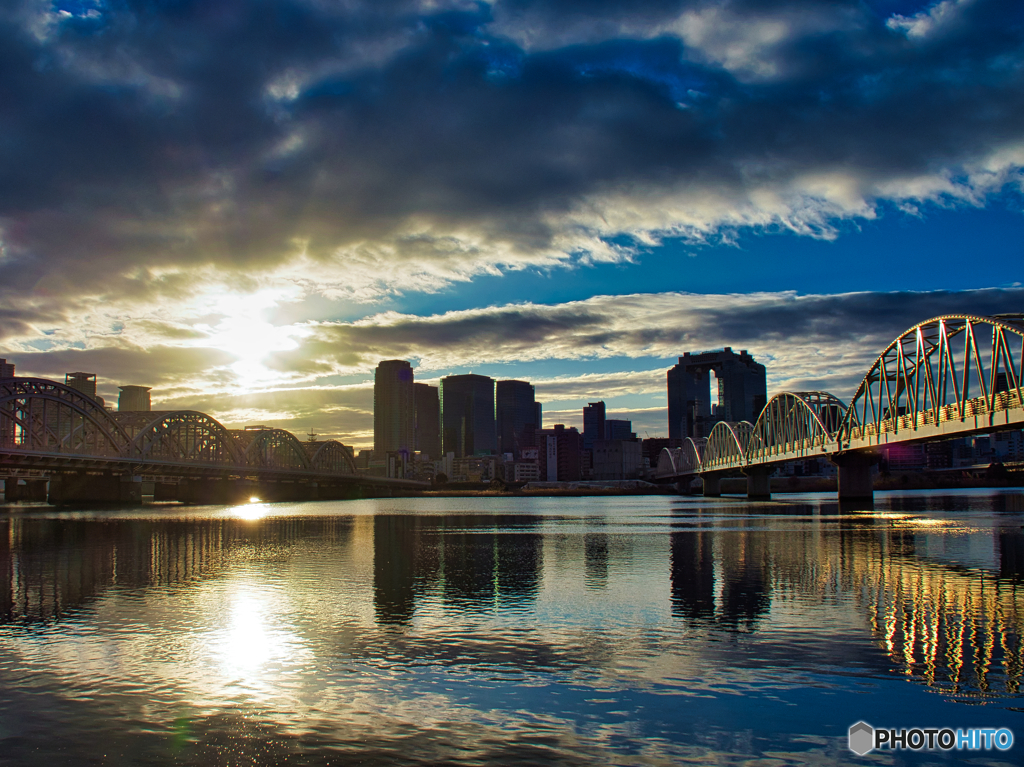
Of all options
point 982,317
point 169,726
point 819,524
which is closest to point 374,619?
point 169,726

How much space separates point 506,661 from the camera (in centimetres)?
1870

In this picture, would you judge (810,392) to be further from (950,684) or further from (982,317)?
(950,684)

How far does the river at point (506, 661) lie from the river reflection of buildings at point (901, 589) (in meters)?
0.14

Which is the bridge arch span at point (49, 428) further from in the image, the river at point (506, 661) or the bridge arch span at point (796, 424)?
the bridge arch span at point (796, 424)

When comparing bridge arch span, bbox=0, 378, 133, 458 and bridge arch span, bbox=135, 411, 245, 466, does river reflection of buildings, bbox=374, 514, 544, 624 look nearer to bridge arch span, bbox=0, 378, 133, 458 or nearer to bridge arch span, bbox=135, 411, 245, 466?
bridge arch span, bbox=0, 378, 133, 458

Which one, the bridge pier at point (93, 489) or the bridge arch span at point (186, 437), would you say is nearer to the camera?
the bridge pier at point (93, 489)

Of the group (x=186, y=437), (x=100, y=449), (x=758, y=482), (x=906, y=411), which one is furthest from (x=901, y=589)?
(x=186, y=437)

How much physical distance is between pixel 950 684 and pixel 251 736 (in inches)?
545

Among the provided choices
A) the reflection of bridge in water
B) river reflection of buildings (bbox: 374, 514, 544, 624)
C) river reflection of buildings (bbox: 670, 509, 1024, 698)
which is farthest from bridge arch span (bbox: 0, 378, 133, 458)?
river reflection of buildings (bbox: 670, 509, 1024, 698)

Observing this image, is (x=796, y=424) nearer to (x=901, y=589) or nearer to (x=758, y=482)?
(x=758, y=482)

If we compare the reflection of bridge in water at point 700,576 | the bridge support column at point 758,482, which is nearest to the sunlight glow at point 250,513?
the reflection of bridge in water at point 700,576

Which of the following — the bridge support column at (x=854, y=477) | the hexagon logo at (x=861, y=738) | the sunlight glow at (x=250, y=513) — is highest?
the hexagon logo at (x=861, y=738)

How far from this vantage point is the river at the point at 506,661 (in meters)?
13.1

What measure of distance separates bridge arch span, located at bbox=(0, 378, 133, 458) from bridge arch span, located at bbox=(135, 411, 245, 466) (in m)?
5.97
